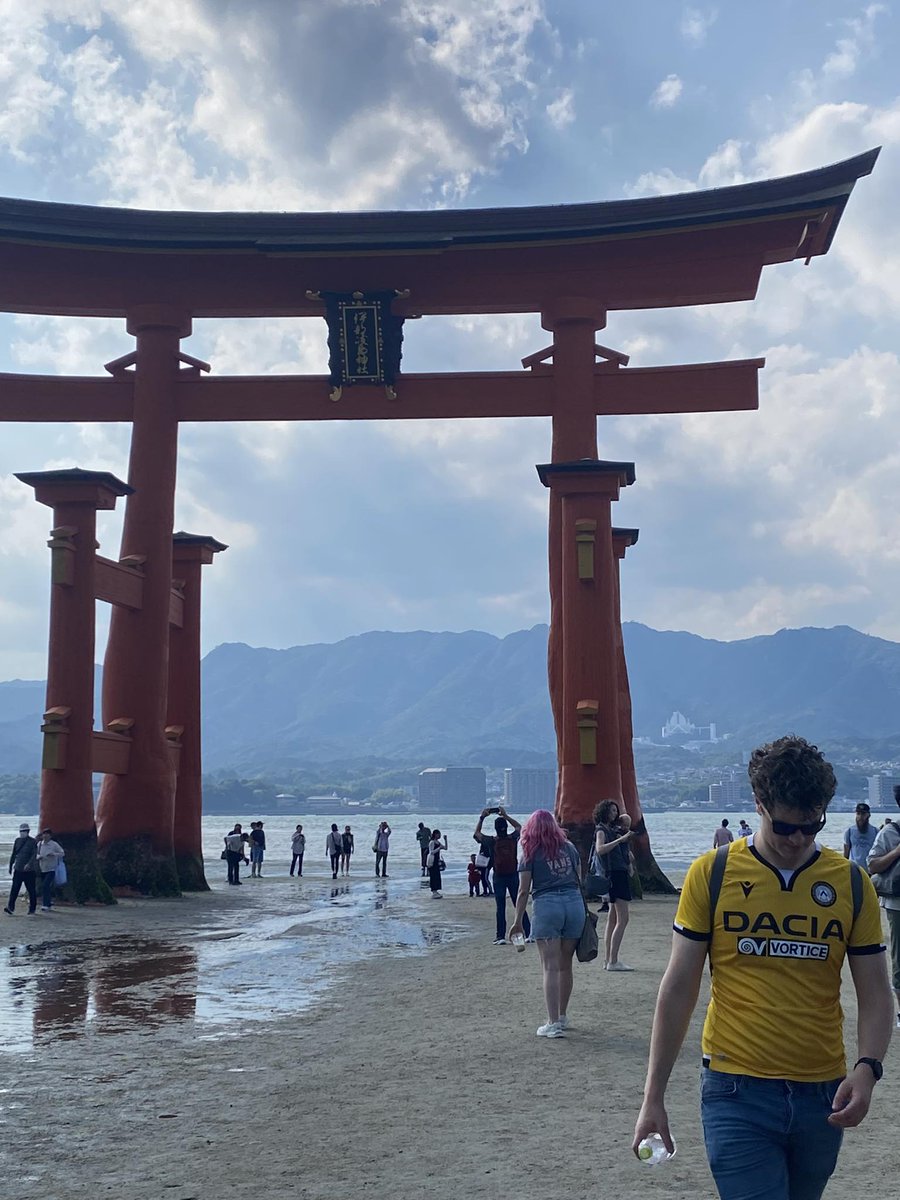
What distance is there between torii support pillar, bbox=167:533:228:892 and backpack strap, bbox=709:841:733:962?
2226 centimetres

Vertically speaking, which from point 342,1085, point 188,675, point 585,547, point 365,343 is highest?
point 365,343

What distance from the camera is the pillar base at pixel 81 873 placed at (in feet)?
65.7

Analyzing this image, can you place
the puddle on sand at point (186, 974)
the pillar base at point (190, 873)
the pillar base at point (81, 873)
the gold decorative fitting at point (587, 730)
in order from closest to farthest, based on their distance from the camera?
the puddle on sand at point (186, 974) < the pillar base at point (81, 873) < the gold decorative fitting at point (587, 730) < the pillar base at point (190, 873)

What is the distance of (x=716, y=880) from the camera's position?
3482mm

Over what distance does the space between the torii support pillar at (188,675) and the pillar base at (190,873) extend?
51cm

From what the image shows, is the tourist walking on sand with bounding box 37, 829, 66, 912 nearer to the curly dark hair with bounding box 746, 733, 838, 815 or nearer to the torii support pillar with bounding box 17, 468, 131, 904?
the torii support pillar with bounding box 17, 468, 131, 904

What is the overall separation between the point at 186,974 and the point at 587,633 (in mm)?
10540

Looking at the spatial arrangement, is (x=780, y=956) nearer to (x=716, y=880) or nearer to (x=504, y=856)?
(x=716, y=880)

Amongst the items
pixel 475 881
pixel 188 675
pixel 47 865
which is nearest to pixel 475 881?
pixel 475 881

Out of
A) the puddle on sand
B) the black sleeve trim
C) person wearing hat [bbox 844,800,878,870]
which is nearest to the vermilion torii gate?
the puddle on sand

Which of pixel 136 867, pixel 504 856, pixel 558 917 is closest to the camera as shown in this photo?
pixel 558 917

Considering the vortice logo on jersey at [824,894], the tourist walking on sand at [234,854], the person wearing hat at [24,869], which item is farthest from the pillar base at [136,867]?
the vortice logo on jersey at [824,894]

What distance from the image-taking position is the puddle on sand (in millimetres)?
9758

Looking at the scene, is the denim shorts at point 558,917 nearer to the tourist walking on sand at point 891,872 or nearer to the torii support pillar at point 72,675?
the tourist walking on sand at point 891,872
